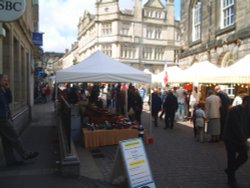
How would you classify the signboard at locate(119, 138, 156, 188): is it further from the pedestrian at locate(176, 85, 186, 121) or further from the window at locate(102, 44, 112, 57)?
the window at locate(102, 44, 112, 57)

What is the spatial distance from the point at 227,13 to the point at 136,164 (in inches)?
583

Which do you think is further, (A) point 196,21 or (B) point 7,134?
(A) point 196,21

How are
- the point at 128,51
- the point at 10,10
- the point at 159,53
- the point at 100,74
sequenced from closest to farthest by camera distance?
the point at 10,10 < the point at 100,74 < the point at 128,51 < the point at 159,53

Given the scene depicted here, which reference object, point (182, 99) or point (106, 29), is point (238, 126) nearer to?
point (182, 99)

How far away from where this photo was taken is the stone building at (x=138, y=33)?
59.4m

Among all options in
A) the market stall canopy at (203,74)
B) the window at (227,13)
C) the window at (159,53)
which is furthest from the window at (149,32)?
the market stall canopy at (203,74)

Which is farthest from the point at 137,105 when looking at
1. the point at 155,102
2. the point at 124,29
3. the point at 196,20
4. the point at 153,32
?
the point at 153,32

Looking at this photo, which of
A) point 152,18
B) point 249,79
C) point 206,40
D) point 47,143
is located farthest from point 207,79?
point 152,18

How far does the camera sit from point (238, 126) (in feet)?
18.1

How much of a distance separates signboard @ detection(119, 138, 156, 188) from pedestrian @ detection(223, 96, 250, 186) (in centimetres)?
169

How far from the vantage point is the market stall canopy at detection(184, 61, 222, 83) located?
11995mm

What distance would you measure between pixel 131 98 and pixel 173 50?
52.3m

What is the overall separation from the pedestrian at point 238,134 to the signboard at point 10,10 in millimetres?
4085

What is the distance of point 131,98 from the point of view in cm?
1368
